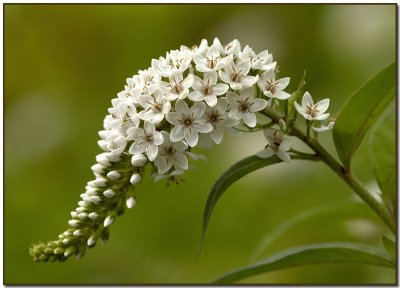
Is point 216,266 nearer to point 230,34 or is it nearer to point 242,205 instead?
point 242,205

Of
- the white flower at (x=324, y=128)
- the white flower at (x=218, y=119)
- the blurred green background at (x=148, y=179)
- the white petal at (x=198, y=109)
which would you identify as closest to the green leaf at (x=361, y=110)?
the white flower at (x=324, y=128)

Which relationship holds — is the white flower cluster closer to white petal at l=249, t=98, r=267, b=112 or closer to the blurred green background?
white petal at l=249, t=98, r=267, b=112

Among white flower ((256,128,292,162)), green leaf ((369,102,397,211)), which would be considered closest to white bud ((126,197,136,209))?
white flower ((256,128,292,162))

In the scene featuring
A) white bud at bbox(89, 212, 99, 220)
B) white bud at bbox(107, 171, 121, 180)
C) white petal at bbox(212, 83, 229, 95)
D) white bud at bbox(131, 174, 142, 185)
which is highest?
white petal at bbox(212, 83, 229, 95)

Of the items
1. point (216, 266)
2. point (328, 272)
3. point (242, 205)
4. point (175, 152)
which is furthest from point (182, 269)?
point (175, 152)

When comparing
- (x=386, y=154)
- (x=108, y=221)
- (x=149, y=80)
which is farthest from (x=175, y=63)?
(x=386, y=154)

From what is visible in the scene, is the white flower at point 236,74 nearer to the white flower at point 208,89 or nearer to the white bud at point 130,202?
the white flower at point 208,89
